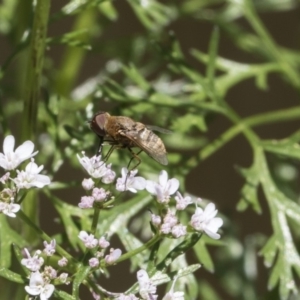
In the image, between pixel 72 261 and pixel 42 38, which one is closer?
pixel 72 261

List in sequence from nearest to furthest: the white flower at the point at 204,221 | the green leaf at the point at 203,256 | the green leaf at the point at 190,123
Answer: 1. the white flower at the point at 204,221
2. the green leaf at the point at 203,256
3. the green leaf at the point at 190,123

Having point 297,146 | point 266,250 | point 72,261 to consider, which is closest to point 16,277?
point 72,261

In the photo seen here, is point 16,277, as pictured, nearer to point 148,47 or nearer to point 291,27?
point 148,47

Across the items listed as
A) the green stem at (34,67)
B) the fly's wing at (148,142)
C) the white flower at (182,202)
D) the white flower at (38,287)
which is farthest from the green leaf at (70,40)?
the white flower at (38,287)

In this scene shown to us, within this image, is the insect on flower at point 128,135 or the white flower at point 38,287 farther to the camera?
the insect on flower at point 128,135

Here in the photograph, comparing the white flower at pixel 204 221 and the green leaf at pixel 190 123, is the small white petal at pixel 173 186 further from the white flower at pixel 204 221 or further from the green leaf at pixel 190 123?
the green leaf at pixel 190 123

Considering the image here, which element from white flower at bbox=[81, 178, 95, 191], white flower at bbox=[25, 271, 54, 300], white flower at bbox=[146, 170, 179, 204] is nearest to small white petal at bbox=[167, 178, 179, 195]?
white flower at bbox=[146, 170, 179, 204]

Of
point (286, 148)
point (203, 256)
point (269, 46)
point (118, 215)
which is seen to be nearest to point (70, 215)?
point (118, 215)
